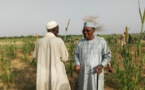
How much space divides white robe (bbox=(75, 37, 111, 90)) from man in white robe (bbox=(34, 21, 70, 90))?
489mm

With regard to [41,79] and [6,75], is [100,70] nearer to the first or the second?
[41,79]

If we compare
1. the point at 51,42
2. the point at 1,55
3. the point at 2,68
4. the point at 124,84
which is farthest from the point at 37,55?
the point at 1,55

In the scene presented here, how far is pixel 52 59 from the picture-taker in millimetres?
4797

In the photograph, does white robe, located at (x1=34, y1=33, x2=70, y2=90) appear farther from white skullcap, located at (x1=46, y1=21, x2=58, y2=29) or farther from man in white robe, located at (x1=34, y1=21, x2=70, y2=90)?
white skullcap, located at (x1=46, y1=21, x2=58, y2=29)

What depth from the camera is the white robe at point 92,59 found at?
4.37 meters

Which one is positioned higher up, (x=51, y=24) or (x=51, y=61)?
(x=51, y=24)

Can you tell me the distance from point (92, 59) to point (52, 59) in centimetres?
78

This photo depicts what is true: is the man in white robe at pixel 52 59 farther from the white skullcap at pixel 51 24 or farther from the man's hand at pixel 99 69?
the man's hand at pixel 99 69

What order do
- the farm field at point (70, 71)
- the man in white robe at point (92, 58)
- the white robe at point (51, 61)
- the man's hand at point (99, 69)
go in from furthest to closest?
the farm field at point (70, 71)
the white robe at point (51, 61)
the man in white robe at point (92, 58)
the man's hand at point (99, 69)

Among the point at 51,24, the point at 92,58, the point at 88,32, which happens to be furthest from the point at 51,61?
the point at 88,32

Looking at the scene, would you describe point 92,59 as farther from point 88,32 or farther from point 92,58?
point 88,32

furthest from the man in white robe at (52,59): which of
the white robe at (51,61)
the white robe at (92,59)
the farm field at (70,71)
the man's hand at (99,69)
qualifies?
the farm field at (70,71)

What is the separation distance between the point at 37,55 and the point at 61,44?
530 millimetres

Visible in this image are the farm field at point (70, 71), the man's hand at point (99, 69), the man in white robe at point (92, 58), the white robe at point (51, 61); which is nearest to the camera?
the man's hand at point (99, 69)
